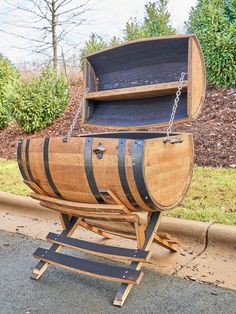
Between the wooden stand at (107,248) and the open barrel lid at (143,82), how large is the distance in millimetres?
715

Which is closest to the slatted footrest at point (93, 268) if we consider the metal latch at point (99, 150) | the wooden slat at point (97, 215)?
the wooden slat at point (97, 215)

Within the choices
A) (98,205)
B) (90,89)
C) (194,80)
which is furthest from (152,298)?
(90,89)

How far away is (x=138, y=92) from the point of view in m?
2.70

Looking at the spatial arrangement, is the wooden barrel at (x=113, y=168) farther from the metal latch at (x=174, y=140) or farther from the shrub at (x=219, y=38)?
the shrub at (x=219, y=38)

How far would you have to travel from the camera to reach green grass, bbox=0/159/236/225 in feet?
10.1

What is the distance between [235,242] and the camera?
2689 mm

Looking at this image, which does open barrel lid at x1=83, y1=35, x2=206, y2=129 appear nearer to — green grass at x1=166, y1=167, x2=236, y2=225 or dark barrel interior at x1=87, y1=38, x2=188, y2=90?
dark barrel interior at x1=87, y1=38, x2=188, y2=90

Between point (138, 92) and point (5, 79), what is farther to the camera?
point (5, 79)

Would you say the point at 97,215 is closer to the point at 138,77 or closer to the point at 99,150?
the point at 99,150

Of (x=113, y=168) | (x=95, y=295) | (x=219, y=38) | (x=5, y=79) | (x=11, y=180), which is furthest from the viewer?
(x=5, y=79)

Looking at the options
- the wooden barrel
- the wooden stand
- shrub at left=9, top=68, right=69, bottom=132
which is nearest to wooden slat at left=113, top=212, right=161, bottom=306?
the wooden stand

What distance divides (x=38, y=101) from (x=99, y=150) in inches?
195

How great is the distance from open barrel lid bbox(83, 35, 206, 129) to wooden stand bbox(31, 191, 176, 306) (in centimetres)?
72

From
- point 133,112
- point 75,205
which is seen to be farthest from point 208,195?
point 75,205
